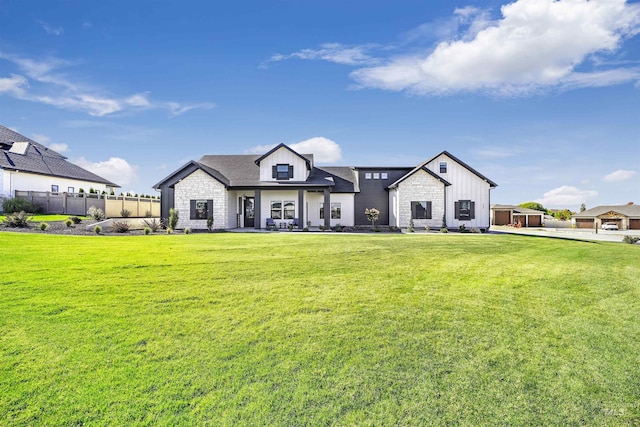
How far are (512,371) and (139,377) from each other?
4.80 metres

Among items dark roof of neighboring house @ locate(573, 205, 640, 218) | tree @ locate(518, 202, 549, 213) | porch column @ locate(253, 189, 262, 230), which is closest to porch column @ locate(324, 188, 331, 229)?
porch column @ locate(253, 189, 262, 230)

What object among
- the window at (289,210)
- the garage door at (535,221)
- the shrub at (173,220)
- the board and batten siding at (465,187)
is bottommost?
the garage door at (535,221)

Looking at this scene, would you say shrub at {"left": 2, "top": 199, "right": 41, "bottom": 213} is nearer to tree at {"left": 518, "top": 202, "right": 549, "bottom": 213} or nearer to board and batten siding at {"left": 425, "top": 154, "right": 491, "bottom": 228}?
board and batten siding at {"left": 425, "top": 154, "right": 491, "bottom": 228}

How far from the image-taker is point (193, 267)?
9.16m

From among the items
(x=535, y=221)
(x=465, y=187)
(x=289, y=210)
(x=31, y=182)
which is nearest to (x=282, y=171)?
(x=289, y=210)

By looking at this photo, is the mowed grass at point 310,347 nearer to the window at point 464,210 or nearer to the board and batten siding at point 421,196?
the board and batten siding at point 421,196

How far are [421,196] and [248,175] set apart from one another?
43.2 feet

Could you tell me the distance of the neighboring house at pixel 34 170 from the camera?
28.3 metres

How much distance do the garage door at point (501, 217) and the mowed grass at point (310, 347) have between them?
43706 mm

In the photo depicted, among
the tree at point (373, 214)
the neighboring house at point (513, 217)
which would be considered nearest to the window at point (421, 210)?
the tree at point (373, 214)

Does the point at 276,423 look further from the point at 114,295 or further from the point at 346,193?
the point at 346,193

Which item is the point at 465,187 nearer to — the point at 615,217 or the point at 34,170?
the point at 34,170

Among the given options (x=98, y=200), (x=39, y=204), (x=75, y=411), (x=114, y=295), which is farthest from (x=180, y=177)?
(x=75, y=411)

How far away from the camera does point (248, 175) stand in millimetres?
26500
